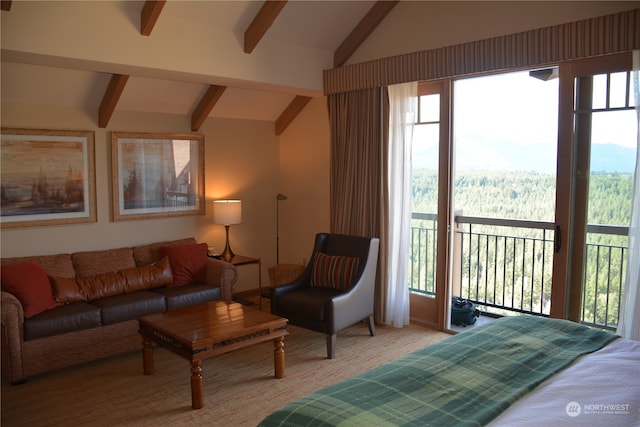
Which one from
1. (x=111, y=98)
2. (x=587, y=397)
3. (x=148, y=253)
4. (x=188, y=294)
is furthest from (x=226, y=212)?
(x=587, y=397)

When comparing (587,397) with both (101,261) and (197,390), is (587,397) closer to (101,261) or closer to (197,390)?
(197,390)

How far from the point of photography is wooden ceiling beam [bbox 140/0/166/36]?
12.2ft

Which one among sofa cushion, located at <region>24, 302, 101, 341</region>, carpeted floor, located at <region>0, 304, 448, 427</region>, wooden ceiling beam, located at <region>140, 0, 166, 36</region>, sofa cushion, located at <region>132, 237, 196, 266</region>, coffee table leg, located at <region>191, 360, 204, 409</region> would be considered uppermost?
wooden ceiling beam, located at <region>140, 0, 166, 36</region>

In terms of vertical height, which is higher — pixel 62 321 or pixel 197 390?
pixel 62 321

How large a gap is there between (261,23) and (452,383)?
11.5 ft

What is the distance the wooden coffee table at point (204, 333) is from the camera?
334 centimetres

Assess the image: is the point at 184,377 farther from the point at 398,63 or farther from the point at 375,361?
the point at 398,63

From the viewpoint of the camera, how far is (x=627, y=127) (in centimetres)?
357

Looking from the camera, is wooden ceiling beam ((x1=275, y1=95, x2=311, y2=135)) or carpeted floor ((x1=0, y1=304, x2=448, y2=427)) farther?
wooden ceiling beam ((x1=275, y1=95, x2=311, y2=135))

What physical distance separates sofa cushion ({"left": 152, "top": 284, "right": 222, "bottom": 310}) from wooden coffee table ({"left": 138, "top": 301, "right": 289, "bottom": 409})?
514 millimetres

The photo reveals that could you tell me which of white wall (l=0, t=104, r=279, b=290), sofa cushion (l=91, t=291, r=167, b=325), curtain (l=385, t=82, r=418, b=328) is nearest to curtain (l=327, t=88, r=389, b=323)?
curtain (l=385, t=82, r=418, b=328)

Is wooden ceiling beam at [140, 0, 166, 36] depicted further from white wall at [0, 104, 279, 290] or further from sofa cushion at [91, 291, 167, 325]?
sofa cushion at [91, 291, 167, 325]

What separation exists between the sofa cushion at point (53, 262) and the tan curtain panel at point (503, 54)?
3.09 metres

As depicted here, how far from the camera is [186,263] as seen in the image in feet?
16.4
